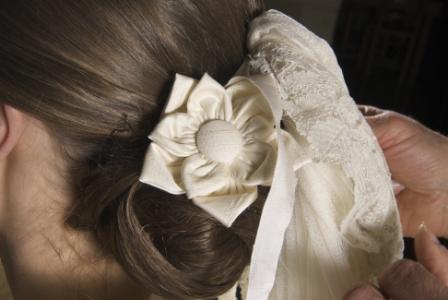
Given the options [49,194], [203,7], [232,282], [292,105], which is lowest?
[232,282]

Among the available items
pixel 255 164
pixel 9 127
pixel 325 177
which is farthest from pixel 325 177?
pixel 9 127

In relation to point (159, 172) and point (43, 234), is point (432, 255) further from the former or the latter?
point (43, 234)

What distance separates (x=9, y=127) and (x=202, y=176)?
309mm

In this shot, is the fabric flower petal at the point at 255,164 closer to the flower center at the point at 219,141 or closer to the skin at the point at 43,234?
the flower center at the point at 219,141

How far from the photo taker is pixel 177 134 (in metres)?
0.63

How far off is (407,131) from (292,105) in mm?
428

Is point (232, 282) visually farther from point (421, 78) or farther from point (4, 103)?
point (421, 78)

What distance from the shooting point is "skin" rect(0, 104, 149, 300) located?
2.45ft

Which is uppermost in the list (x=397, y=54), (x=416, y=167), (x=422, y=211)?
(x=416, y=167)

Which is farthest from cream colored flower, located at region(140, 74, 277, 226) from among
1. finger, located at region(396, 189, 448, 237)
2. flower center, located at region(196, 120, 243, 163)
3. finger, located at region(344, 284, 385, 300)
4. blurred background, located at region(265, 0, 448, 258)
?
blurred background, located at region(265, 0, 448, 258)

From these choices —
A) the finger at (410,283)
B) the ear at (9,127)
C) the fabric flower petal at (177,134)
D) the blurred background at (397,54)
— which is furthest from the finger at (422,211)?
the blurred background at (397,54)

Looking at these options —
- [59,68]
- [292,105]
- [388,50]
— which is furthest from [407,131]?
[388,50]

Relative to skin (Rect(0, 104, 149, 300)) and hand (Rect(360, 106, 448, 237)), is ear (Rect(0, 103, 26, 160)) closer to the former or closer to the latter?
skin (Rect(0, 104, 149, 300))

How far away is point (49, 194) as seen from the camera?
0.79 meters
